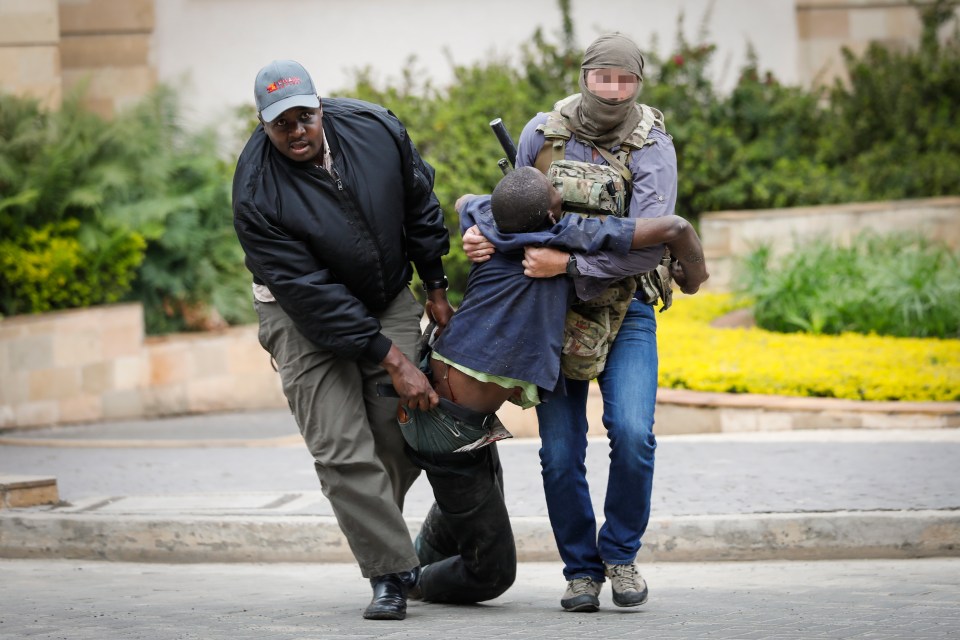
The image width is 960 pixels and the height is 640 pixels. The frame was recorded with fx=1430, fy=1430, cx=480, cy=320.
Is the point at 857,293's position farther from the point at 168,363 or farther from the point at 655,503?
the point at 168,363

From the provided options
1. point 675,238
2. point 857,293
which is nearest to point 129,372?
point 857,293

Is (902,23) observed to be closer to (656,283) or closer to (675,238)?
(656,283)

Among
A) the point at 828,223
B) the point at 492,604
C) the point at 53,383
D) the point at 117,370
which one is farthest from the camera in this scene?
the point at 828,223

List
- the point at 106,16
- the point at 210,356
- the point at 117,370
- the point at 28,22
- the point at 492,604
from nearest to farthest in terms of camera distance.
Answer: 1. the point at 492,604
2. the point at 117,370
3. the point at 210,356
4. the point at 28,22
5. the point at 106,16

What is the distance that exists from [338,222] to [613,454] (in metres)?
1.26

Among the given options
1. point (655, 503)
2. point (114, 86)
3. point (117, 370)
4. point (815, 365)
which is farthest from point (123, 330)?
point (655, 503)

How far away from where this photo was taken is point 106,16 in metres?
12.9

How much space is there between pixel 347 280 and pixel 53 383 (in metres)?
6.32

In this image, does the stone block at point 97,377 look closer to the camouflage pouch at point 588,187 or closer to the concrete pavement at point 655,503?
the concrete pavement at point 655,503

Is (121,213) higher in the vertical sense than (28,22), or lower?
lower

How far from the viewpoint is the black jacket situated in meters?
4.93

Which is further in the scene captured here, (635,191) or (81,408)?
(81,408)

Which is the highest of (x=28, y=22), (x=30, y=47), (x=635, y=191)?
(x=28, y=22)

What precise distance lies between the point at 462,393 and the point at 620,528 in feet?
2.46
